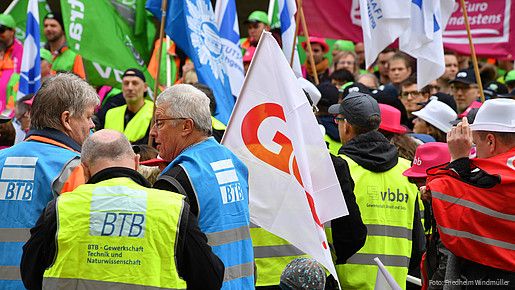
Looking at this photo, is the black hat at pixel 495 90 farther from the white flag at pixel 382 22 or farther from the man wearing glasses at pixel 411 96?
the white flag at pixel 382 22

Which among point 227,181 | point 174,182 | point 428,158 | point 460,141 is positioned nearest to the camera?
point 174,182

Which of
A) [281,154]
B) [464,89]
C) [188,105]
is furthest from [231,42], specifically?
[188,105]

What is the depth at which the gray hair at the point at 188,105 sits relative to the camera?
628cm

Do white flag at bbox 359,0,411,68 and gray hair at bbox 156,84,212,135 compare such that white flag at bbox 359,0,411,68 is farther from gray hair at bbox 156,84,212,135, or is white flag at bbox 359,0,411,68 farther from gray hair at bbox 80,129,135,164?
gray hair at bbox 80,129,135,164

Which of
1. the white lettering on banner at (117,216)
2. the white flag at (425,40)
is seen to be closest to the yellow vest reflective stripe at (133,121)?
the white flag at (425,40)

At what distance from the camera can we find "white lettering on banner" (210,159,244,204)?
20.2 ft

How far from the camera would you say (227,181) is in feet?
20.4

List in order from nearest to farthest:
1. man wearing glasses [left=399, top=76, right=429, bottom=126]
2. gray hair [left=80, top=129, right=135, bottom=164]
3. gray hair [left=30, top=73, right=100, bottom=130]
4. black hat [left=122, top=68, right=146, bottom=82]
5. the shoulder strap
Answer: gray hair [left=80, top=129, right=135, bottom=164] → the shoulder strap → gray hair [left=30, top=73, right=100, bottom=130] → black hat [left=122, top=68, right=146, bottom=82] → man wearing glasses [left=399, top=76, right=429, bottom=126]

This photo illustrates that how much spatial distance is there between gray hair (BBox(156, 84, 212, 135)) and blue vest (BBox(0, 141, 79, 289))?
24.8 inches

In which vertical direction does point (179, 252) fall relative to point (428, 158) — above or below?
above

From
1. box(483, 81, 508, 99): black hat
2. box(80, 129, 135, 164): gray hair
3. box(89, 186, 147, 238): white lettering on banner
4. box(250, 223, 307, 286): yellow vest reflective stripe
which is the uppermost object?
box(80, 129, 135, 164): gray hair

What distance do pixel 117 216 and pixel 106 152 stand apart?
0.37 metres

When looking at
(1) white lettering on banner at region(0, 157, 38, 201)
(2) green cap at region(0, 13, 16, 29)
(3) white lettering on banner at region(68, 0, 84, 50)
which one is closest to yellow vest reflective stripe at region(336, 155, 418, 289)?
(1) white lettering on banner at region(0, 157, 38, 201)

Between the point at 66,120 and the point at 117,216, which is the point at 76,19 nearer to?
the point at 66,120
